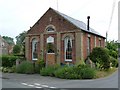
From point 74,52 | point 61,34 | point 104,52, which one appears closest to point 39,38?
point 61,34

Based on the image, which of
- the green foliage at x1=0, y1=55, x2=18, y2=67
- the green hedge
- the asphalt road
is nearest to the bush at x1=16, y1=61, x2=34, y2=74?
the green hedge

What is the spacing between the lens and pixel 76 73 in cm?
1978

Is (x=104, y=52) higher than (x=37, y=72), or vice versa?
(x=104, y=52)

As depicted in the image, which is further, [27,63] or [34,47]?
[34,47]

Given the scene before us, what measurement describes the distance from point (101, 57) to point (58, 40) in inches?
200

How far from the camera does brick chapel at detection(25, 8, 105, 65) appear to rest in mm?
24234

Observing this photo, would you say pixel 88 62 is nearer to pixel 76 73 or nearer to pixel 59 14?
pixel 76 73

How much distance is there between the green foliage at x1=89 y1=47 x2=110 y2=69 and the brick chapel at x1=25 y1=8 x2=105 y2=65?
1.29 m

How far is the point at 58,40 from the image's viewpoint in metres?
25.4

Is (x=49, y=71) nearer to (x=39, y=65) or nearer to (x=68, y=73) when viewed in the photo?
(x=68, y=73)

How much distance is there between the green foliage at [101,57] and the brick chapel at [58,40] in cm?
129

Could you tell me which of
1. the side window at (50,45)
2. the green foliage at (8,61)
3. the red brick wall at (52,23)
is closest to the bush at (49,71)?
the side window at (50,45)

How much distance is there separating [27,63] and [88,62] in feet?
20.8

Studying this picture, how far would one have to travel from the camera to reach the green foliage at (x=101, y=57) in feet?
75.6
